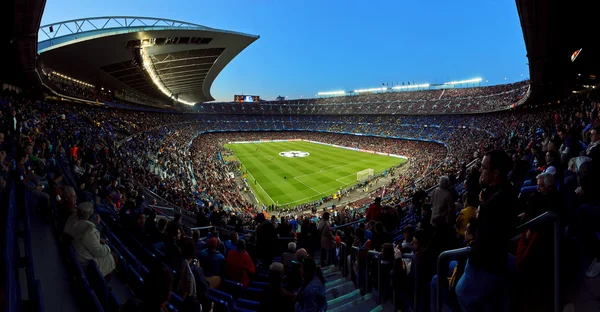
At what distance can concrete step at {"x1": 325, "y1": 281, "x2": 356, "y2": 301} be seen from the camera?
5.39m

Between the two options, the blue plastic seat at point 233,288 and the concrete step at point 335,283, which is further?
the concrete step at point 335,283

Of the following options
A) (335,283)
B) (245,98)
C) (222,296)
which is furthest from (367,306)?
(245,98)

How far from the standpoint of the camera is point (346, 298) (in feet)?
16.3

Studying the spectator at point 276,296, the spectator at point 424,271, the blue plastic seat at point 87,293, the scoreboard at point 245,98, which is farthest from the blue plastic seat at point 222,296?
the scoreboard at point 245,98

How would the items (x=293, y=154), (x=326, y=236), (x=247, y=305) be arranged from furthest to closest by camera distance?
(x=293, y=154)
(x=326, y=236)
(x=247, y=305)

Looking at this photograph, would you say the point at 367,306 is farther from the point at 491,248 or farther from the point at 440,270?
the point at 491,248

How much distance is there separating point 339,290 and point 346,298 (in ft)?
1.92

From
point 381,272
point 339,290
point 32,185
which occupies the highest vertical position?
point 32,185

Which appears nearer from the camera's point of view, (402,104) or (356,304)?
(356,304)

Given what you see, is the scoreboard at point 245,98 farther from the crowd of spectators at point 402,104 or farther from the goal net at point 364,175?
the goal net at point 364,175

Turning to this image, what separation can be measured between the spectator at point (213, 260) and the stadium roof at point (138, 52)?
53.3ft

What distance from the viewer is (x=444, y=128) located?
53.9 m

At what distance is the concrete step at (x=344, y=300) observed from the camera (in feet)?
15.5

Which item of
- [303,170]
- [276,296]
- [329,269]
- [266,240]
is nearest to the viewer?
[276,296]
